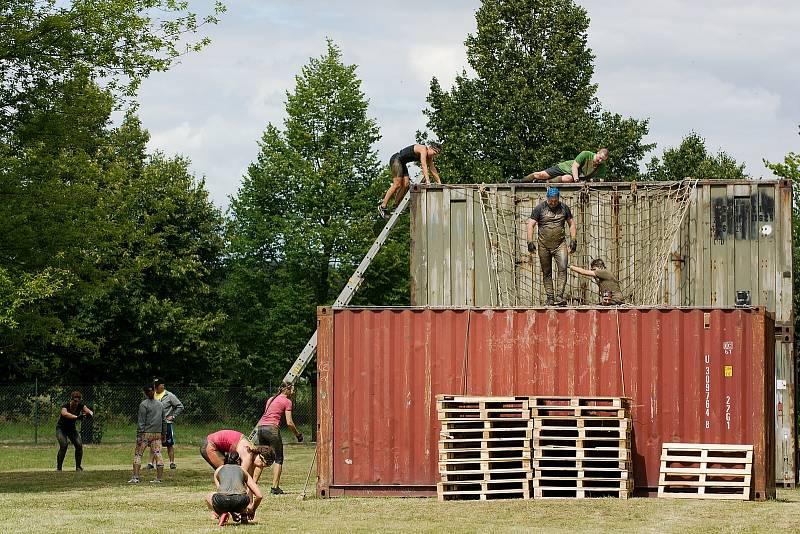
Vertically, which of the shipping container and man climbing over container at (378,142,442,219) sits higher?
man climbing over container at (378,142,442,219)

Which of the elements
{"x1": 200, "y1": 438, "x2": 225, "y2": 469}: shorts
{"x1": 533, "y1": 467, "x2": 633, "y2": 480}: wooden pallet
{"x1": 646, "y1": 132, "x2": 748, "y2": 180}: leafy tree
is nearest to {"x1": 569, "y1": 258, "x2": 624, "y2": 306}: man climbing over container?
{"x1": 533, "y1": 467, "x2": 633, "y2": 480}: wooden pallet

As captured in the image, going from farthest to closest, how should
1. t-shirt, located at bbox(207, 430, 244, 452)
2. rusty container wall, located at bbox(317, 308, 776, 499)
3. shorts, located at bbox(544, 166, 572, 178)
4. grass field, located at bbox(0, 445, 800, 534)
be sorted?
shorts, located at bbox(544, 166, 572, 178)
rusty container wall, located at bbox(317, 308, 776, 499)
t-shirt, located at bbox(207, 430, 244, 452)
grass field, located at bbox(0, 445, 800, 534)

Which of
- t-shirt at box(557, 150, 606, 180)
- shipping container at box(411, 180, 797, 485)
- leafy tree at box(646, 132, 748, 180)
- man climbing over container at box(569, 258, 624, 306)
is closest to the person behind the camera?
man climbing over container at box(569, 258, 624, 306)

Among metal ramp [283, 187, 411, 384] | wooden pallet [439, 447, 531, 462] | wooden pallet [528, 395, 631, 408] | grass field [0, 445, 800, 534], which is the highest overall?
metal ramp [283, 187, 411, 384]

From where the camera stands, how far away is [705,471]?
61.0 feet

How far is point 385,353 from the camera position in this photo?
63.7 feet

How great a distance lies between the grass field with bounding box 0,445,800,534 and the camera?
49.9 feet

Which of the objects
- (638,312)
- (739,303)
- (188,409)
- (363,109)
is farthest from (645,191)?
(363,109)

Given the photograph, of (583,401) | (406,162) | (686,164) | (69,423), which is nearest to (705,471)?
(583,401)

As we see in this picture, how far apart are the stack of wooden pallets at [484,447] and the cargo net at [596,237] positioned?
386 cm

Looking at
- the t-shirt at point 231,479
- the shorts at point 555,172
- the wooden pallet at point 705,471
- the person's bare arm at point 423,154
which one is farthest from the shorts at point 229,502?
the shorts at point 555,172

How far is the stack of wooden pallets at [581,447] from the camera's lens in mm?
18359

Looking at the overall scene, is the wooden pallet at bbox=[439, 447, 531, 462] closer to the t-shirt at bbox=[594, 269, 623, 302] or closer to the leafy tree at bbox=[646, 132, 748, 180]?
the t-shirt at bbox=[594, 269, 623, 302]

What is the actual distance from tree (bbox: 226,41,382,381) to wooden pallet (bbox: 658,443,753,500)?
2888 centimetres
